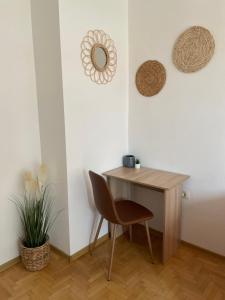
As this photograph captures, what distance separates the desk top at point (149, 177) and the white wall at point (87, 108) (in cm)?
16

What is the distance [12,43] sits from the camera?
6.74 ft

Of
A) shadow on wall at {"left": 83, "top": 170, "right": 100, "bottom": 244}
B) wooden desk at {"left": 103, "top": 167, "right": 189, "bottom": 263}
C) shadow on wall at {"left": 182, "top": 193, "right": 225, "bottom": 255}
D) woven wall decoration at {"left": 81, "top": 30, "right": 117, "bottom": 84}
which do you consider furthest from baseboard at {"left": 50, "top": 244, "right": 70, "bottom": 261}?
woven wall decoration at {"left": 81, "top": 30, "right": 117, "bottom": 84}

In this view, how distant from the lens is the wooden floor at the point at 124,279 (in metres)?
1.88

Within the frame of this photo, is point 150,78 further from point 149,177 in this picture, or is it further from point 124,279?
point 124,279

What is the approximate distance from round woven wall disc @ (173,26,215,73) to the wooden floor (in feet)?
5.87

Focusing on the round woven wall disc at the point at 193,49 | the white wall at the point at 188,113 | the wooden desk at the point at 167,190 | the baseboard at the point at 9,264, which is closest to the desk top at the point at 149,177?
the wooden desk at the point at 167,190

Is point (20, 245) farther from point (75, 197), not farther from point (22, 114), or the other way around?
point (22, 114)

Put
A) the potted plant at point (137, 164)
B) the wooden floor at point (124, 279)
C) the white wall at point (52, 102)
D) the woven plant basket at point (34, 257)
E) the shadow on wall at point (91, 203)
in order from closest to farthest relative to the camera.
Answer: the wooden floor at point (124, 279) < the white wall at point (52, 102) < the woven plant basket at point (34, 257) < the shadow on wall at point (91, 203) < the potted plant at point (137, 164)

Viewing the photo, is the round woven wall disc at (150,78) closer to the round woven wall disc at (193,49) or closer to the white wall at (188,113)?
the white wall at (188,113)

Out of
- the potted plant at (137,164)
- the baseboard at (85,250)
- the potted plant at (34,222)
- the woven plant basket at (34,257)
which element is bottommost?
the baseboard at (85,250)

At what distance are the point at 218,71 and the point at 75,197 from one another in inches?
66.3

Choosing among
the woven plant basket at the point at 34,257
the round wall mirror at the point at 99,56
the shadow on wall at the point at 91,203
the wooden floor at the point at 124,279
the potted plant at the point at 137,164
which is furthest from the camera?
the potted plant at the point at 137,164

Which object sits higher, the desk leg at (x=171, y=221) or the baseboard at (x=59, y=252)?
the desk leg at (x=171, y=221)

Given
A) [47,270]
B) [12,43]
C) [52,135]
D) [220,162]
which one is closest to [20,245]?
[47,270]
